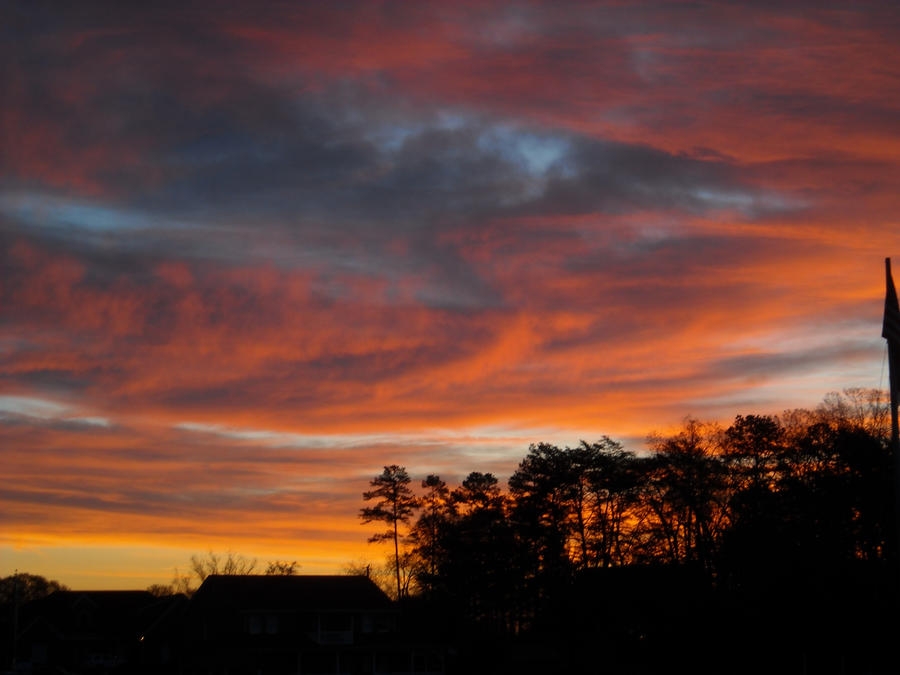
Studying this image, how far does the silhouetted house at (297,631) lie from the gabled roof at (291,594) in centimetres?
9

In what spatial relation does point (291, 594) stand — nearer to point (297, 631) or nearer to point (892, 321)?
point (297, 631)

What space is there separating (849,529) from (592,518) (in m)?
23.6

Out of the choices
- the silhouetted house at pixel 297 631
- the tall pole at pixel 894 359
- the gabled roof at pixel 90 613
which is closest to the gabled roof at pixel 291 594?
the silhouetted house at pixel 297 631

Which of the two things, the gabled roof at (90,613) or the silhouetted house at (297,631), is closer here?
the silhouetted house at (297,631)

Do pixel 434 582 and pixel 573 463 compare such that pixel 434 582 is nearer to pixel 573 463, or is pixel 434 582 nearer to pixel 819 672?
pixel 573 463

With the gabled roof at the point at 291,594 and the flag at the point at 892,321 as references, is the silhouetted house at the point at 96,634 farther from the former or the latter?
the flag at the point at 892,321

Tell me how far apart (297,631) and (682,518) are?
3540 cm

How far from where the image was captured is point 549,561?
3629 inches

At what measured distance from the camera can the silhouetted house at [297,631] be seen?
277 feet

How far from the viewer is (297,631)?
288 feet

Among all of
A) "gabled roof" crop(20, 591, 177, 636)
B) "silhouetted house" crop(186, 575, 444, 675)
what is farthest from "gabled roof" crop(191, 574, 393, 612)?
"gabled roof" crop(20, 591, 177, 636)

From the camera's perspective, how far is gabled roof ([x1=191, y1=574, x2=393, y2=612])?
89.4 meters

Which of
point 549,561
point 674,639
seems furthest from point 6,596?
point 674,639

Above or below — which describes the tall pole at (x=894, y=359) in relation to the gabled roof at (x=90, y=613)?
above
